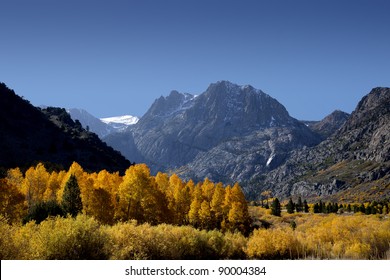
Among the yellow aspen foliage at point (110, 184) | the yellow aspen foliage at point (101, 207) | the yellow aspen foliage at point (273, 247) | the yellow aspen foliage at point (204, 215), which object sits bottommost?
the yellow aspen foliage at point (204, 215)

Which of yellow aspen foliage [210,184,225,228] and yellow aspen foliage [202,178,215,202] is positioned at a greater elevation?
A: yellow aspen foliage [202,178,215,202]

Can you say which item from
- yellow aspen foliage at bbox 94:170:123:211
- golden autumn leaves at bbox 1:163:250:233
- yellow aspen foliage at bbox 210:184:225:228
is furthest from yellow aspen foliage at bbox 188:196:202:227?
yellow aspen foliage at bbox 94:170:123:211

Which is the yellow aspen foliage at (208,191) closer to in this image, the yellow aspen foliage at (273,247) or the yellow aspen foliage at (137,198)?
the yellow aspen foliage at (137,198)

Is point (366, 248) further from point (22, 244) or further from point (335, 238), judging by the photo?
point (22, 244)

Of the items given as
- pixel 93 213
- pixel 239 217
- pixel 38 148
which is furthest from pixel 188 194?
pixel 38 148

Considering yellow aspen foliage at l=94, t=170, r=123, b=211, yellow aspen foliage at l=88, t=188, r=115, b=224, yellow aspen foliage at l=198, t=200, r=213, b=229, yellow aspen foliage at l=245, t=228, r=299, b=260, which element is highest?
yellow aspen foliage at l=94, t=170, r=123, b=211

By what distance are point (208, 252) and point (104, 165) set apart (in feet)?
542

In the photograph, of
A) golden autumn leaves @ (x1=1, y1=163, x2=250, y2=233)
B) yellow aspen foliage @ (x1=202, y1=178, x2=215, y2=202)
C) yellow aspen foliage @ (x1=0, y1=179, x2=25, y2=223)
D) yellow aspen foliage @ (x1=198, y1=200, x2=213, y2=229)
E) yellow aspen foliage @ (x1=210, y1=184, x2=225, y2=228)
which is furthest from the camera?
yellow aspen foliage @ (x1=202, y1=178, x2=215, y2=202)

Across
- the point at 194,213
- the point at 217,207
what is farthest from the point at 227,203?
the point at 194,213

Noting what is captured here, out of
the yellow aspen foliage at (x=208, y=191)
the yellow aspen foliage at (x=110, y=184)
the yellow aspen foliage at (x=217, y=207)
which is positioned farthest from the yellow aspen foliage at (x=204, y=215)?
the yellow aspen foliage at (x=110, y=184)

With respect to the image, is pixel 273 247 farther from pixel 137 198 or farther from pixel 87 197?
pixel 87 197

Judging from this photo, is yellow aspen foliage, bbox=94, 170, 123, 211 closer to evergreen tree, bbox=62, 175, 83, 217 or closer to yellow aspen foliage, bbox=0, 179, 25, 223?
evergreen tree, bbox=62, 175, 83, 217

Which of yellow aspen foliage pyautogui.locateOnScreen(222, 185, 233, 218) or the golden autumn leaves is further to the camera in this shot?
yellow aspen foliage pyautogui.locateOnScreen(222, 185, 233, 218)

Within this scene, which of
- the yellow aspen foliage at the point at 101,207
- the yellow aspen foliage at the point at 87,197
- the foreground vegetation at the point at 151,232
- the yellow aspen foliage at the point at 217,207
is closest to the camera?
the foreground vegetation at the point at 151,232
